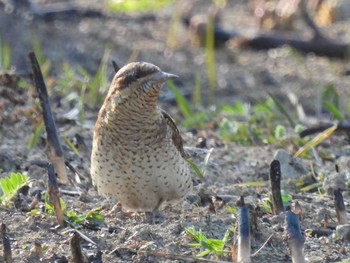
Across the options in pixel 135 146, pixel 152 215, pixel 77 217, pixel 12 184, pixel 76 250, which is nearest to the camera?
pixel 76 250

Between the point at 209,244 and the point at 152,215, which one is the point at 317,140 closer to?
the point at 152,215

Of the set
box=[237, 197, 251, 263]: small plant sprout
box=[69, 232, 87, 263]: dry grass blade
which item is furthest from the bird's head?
box=[69, 232, 87, 263]: dry grass blade

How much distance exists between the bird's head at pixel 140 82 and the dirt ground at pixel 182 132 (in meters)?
0.61

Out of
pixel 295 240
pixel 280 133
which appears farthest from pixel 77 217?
pixel 280 133

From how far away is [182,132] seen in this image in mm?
7941

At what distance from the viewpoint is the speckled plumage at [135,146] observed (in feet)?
18.5

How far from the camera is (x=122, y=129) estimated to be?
5.71 meters

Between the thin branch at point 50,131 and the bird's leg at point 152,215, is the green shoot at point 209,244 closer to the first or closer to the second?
the bird's leg at point 152,215

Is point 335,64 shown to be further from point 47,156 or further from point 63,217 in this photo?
point 63,217

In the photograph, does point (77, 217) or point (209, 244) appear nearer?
point (209, 244)

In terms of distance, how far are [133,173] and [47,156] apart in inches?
47.2

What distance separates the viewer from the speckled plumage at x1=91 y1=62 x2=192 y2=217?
5.65 metres

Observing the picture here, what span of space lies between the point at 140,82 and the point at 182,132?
7.69ft

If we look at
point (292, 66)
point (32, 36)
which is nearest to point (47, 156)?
point (32, 36)
